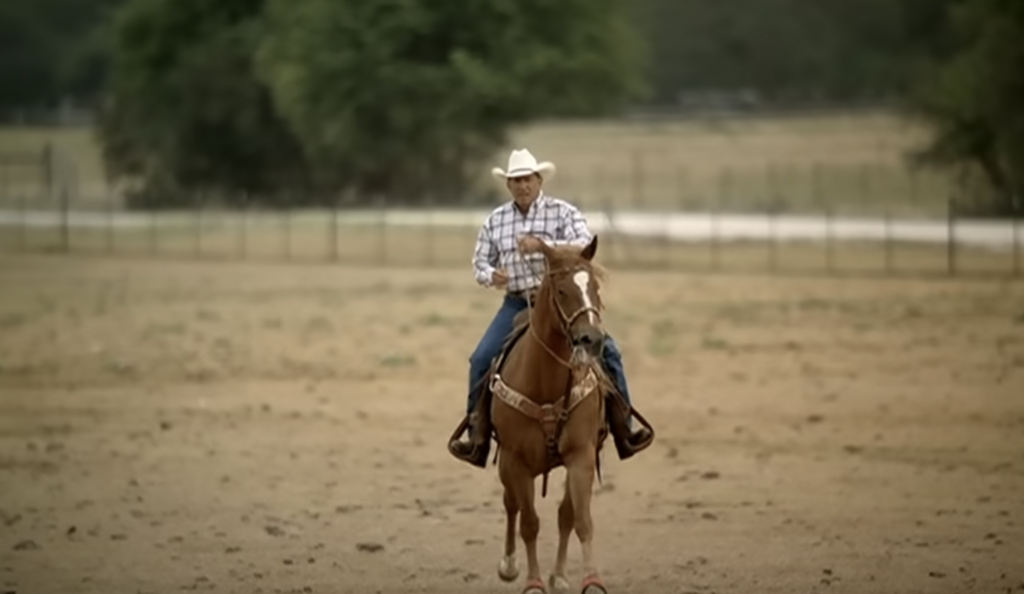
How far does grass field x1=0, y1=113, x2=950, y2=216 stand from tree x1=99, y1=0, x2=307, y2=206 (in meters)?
2.02

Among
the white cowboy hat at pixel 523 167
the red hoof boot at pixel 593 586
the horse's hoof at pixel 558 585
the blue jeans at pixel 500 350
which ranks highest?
the white cowboy hat at pixel 523 167

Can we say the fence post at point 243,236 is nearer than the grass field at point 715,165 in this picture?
Yes

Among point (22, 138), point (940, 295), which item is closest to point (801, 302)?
point (940, 295)

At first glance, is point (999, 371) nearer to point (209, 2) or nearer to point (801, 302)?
point (801, 302)

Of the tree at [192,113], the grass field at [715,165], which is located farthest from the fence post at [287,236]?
the tree at [192,113]

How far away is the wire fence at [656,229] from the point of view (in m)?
40.2

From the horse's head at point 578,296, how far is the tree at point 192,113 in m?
55.9

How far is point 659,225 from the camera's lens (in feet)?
163

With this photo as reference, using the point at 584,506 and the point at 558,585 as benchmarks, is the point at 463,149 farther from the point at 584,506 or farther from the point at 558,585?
the point at 584,506

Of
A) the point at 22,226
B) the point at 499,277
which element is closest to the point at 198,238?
the point at 22,226

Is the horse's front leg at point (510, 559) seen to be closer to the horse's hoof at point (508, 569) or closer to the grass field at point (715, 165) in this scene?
the horse's hoof at point (508, 569)

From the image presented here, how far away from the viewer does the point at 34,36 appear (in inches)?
4461

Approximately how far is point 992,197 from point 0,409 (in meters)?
35.3

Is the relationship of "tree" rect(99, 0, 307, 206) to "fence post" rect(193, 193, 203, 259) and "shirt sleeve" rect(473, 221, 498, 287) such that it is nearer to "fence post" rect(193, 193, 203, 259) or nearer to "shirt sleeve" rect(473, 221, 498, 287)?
"fence post" rect(193, 193, 203, 259)
